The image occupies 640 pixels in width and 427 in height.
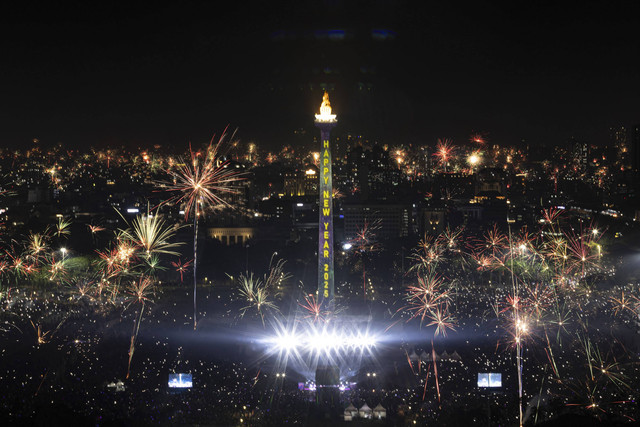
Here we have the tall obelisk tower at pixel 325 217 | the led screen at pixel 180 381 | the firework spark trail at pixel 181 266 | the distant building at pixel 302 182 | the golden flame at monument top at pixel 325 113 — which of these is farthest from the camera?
the distant building at pixel 302 182

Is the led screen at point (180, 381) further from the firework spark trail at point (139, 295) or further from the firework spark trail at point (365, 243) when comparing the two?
the firework spark trail at point (365, 243)

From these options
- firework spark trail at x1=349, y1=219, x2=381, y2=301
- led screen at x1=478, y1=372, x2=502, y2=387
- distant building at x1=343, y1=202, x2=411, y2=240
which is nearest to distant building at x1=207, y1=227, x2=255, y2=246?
firework spark trail at x1=349, y1=219, x2=381, y2=301

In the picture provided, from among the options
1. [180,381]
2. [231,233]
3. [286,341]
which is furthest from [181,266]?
[180,381]

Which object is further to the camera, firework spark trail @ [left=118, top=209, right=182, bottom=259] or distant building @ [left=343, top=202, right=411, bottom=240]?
distant building @ [left=343, top=202, right=411, bottom=240]

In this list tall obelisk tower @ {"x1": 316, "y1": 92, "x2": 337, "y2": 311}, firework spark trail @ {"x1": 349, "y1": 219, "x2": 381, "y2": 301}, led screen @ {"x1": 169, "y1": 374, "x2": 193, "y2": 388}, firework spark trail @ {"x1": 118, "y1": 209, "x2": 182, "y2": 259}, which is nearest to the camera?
led screen @ {"x1": 169, "y1": 374, "x2": 193, "y2": 388}

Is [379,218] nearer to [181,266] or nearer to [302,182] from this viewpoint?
[302,182]

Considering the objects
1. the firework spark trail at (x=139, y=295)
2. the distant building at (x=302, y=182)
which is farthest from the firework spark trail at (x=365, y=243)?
the distant building at (x=302, y=182)

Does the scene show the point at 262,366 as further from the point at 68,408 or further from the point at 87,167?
the point at 87,167

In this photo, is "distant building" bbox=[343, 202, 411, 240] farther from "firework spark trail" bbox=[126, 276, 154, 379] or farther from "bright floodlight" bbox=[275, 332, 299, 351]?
"bright floodlight" bbox=[275, 332, 299, 351]
